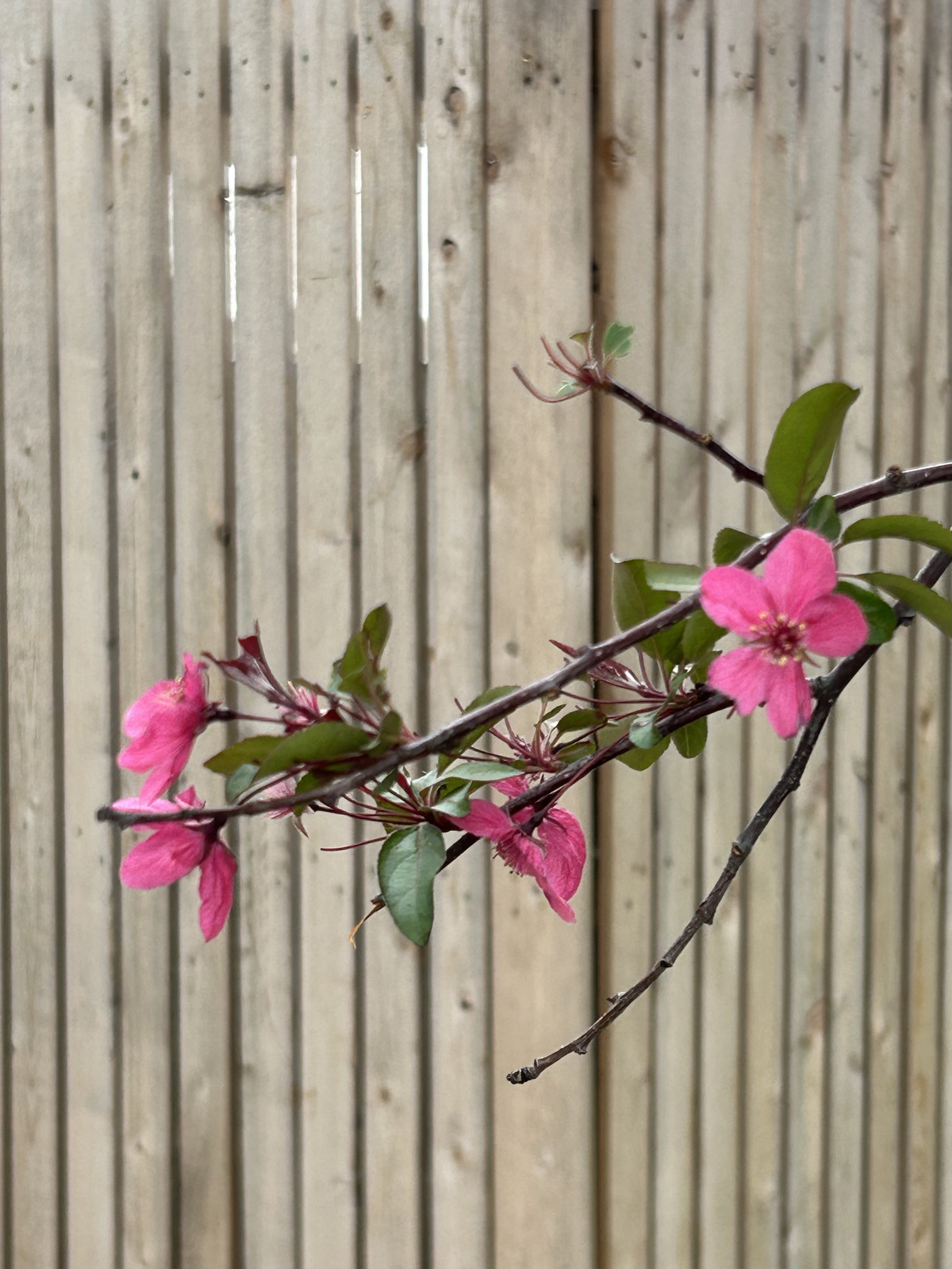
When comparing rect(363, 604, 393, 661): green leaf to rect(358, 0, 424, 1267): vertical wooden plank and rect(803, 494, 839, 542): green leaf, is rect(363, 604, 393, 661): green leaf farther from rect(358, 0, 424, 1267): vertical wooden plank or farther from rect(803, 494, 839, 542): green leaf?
rect(358, 0, 424, 1267): vertical wooden plank

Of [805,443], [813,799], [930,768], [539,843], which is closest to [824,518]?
[805,443]

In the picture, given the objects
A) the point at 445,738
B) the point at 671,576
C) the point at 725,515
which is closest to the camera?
the point at 445,738

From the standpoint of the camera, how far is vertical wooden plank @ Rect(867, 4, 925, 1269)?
1517mm

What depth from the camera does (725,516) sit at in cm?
141

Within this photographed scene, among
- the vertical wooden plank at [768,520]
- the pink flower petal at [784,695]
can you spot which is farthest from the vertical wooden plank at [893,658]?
the pink flower petal at [784,695]

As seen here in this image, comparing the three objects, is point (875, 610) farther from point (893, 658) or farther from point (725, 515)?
point (893, 658)

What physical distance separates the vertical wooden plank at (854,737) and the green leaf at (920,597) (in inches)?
48.6

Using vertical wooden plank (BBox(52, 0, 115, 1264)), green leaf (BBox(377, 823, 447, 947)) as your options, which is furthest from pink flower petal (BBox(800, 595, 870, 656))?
vertical wooden plank (BBox(52, 0, 115, 1264))

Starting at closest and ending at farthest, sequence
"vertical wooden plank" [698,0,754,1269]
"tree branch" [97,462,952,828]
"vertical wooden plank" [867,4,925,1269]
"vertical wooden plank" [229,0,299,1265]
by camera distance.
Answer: "tree branch" [97,462,952,828] → "vertical wooden plank" [229,0,299,1265] → "vertical wooden plank" [698,0,754,1269] → "vertical wooden plank" [867,4,925,1269]

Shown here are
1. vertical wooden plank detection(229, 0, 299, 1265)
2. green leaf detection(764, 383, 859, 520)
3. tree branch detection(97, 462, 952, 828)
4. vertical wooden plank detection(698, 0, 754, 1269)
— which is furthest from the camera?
vertical wooden plank detection(698, 0, 754, 1269)

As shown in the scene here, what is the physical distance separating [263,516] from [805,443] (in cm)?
107

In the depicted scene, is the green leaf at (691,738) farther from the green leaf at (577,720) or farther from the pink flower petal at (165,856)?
the pink flower petal at (165,856)

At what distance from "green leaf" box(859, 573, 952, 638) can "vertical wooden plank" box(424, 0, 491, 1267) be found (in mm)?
1012

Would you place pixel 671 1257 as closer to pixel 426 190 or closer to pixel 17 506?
pixel 17 506
